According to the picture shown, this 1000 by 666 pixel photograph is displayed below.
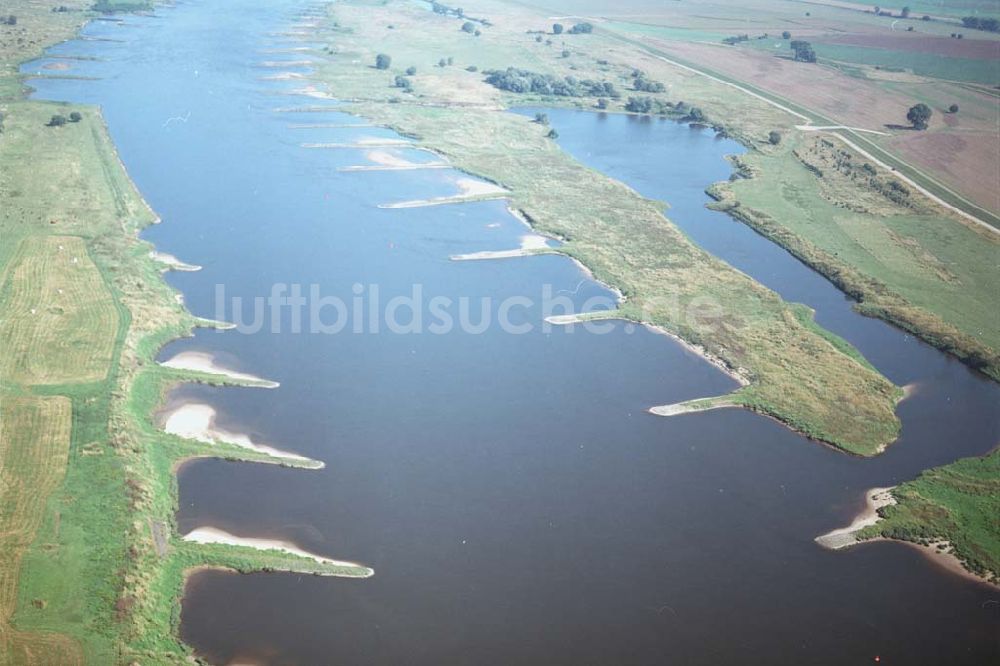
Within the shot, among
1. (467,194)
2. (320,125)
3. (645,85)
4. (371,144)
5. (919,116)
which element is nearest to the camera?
(467,194)

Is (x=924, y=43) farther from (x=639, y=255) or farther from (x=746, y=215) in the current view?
(x=639, y=255)

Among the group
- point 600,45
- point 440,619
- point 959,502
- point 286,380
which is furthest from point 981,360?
point 600,45

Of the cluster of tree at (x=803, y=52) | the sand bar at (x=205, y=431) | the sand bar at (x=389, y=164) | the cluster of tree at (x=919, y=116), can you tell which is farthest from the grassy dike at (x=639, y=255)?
the cluster of tree at (x=919, y=116)

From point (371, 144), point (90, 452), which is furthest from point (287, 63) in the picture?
point (90, 452)

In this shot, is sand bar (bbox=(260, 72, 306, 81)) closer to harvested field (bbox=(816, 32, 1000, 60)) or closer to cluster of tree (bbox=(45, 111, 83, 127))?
cluster of tree (bbox=(45, 111, 83, 127))

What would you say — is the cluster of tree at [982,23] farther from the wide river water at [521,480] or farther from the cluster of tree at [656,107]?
the wide river water at [521,480]
